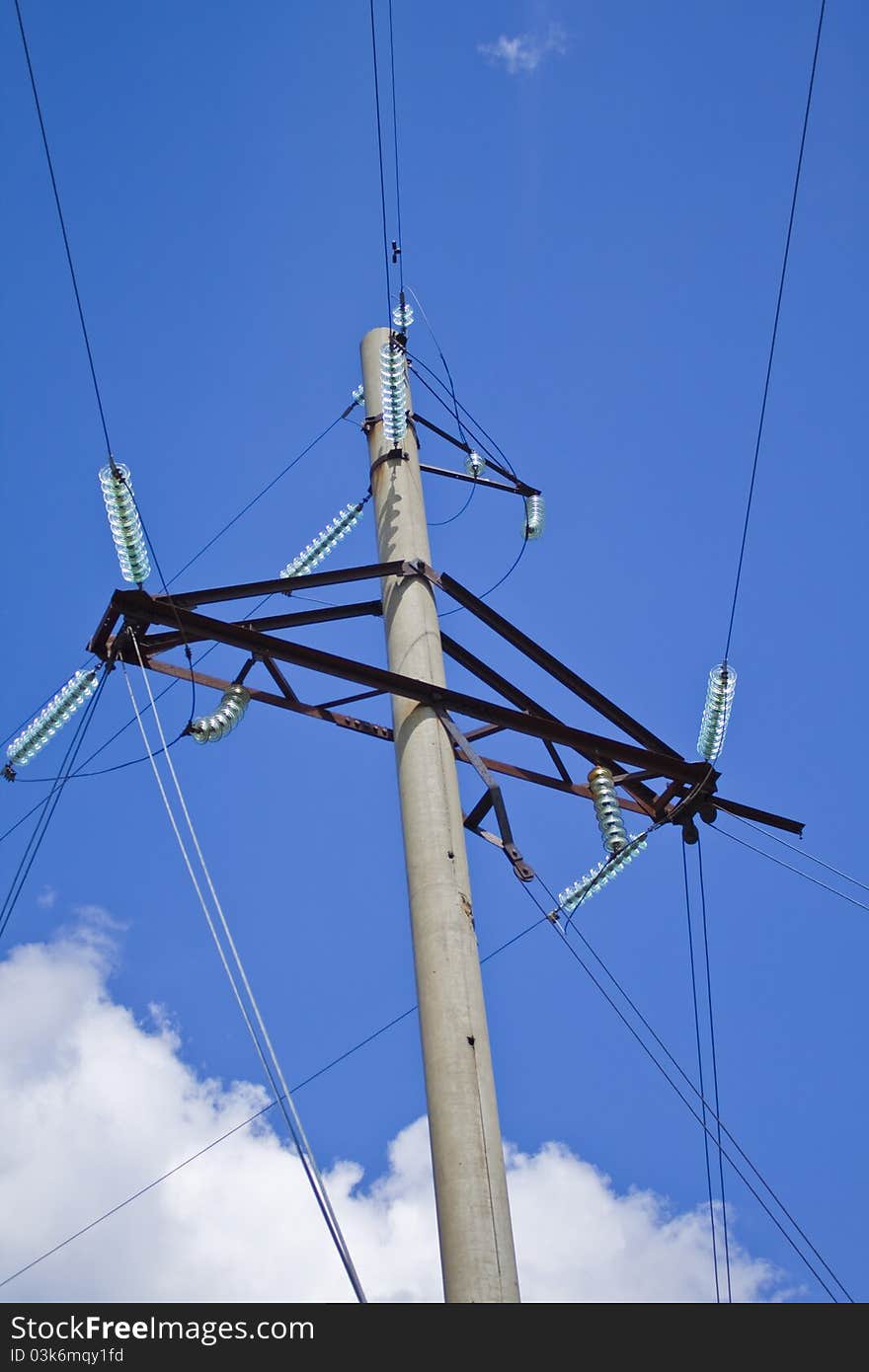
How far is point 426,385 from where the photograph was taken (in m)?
15.4

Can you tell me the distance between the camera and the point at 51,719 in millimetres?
10844

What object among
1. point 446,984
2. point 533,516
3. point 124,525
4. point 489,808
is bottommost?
point 446,984

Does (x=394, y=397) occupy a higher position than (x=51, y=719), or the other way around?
(x=394, y=397)

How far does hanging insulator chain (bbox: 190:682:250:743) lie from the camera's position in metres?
10.7

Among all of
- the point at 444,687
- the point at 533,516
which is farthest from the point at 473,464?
the point at 444,687

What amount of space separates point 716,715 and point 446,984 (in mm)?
5031

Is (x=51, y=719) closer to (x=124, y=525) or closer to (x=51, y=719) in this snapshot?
(x=51, y=719)

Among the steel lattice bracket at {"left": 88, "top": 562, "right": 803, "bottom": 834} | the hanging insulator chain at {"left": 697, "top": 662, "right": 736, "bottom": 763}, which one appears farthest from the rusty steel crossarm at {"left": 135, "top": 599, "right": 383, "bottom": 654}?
the hanging insulator chain at {"left": 697, "top": 662, "right": 736, "bottom": 763}

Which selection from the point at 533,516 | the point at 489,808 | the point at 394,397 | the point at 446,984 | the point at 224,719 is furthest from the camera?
the point at 533,516

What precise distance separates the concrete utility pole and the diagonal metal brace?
10.5 inches

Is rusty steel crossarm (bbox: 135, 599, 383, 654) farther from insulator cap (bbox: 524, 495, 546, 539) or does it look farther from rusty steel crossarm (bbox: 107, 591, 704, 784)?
insulator cap (bbox: 524, 495, 546, 539)
